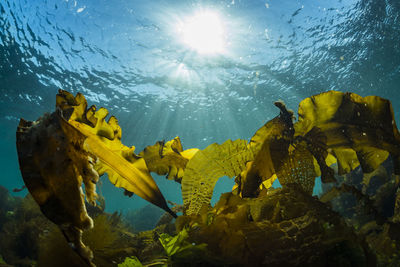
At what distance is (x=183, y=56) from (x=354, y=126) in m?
12.8

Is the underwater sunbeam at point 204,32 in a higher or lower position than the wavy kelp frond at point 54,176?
higher

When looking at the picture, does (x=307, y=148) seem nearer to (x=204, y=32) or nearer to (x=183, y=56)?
(x=204, y=32)

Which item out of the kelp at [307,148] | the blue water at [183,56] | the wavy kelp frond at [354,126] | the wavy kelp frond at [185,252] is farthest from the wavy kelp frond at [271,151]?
the blue water at [183,56]

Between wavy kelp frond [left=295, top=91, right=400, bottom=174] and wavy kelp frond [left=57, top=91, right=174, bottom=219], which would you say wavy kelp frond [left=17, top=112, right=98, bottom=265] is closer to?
wavy kelp frond [left=57, top=91, right=174, bottom=219]

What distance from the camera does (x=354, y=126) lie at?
1200 millimetres

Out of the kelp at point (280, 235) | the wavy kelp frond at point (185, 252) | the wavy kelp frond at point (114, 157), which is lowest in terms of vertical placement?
the wavy kelp frond at point (185, 252)

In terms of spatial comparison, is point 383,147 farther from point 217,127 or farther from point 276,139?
point 217,127

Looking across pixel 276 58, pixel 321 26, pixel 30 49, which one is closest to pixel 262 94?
pixel 276 58

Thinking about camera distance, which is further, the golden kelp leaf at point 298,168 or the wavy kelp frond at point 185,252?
the golden kelp leaf at point 298,168

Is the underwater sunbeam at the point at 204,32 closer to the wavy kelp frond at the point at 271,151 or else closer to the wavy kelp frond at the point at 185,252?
the wavy kelp frond at the point at 271,151

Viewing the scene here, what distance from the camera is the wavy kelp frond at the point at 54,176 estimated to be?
2.32ft

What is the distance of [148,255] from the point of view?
132 centimetres

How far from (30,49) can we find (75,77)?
263cm

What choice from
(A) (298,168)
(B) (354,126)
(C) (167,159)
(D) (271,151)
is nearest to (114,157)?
(C) (167,159)
